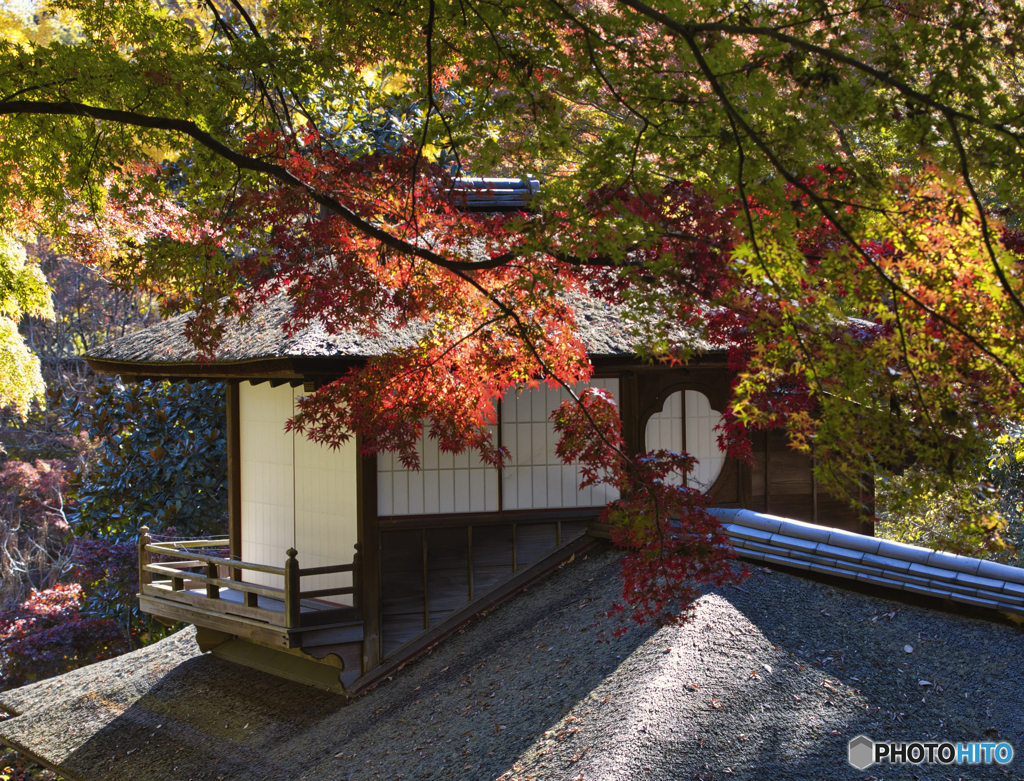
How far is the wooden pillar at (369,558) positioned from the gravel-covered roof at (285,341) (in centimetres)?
109

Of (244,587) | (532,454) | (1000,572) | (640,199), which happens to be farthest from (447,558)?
(1000,572)

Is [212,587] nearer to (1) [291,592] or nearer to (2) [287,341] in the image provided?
(1) [291,592]

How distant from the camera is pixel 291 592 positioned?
6.98m

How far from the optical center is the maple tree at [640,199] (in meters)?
2.94

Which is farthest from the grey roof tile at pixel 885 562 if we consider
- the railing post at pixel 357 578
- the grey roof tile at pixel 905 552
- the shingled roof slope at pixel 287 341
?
the railing post at pixel 357 578

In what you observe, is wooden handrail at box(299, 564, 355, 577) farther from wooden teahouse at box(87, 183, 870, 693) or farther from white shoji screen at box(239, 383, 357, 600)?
white shoji screen at box(239, 383, 357, 600)

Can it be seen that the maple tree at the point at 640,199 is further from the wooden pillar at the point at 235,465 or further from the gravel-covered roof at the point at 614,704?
the wooden pillar at the point at 235,465

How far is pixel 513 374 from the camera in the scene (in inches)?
195

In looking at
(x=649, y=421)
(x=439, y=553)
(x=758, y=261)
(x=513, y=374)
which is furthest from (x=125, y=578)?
(x=758, y=261)

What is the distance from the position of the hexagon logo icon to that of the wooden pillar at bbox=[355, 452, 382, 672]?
4.22 m

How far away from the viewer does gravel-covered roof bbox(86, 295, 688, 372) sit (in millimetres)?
6805

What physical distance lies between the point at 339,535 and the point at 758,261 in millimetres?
5751

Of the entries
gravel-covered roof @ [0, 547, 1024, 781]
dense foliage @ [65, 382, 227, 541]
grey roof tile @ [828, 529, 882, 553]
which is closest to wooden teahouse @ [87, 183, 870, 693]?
gravel-covered roof @ [0, 547, 1024, 781]

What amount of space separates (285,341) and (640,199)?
12.8 ft
